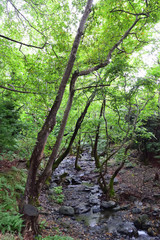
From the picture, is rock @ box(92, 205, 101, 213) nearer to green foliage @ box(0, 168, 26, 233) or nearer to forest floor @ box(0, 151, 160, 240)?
forest floor @ box(0, 151, 160, 240)

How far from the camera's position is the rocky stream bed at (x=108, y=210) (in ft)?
20.3

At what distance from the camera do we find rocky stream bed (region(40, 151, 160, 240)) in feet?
20.3

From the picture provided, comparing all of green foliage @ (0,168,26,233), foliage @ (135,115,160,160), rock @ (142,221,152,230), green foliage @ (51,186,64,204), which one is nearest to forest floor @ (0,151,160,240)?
rock @ (142,221,152,230)

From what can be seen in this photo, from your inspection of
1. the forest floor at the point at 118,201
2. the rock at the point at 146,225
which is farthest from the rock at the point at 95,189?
the rock at the point at 146,225

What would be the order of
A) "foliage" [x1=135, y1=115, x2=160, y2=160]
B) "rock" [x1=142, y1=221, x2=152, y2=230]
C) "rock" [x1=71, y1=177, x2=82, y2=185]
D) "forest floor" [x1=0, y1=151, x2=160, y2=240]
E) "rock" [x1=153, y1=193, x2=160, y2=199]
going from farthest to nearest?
"foliage" [x1=135, y1=115, x2=160, y2=160], "rock" [x1=71, y1=177, x2=82, y2=185], "rock" [x1=153, y1=193, x2=160, y2=199], "rock" [x1=142, y1=221, x2=152, y2=230], "forest floor" [x1=0, y1=151, x2=160, y2=240]

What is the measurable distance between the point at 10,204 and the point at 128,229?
4.88 meters

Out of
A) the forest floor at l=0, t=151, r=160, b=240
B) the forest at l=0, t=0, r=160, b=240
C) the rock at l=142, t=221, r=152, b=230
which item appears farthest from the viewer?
the rock at l=142, t=221, r=152, b=230

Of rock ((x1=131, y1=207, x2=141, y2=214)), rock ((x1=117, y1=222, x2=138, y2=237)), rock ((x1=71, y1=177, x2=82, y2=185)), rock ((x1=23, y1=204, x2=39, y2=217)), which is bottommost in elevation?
rock ((x1=117, y1=222, x2=138, y2=237))

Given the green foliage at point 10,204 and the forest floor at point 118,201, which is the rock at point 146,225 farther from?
the green foliage at point 10,204

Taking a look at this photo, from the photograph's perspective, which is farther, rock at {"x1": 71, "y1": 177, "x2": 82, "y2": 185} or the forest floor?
rock at {"x1": 71, "y1": 177, "x2": 82, "y2": 185}

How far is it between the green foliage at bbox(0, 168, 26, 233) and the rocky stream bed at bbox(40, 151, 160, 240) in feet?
4.69

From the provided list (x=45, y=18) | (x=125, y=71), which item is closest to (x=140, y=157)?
(x=125, y=71)

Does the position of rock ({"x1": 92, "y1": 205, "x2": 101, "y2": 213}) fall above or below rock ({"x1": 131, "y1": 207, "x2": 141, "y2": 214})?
below

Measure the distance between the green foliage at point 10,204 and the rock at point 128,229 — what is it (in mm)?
4232
